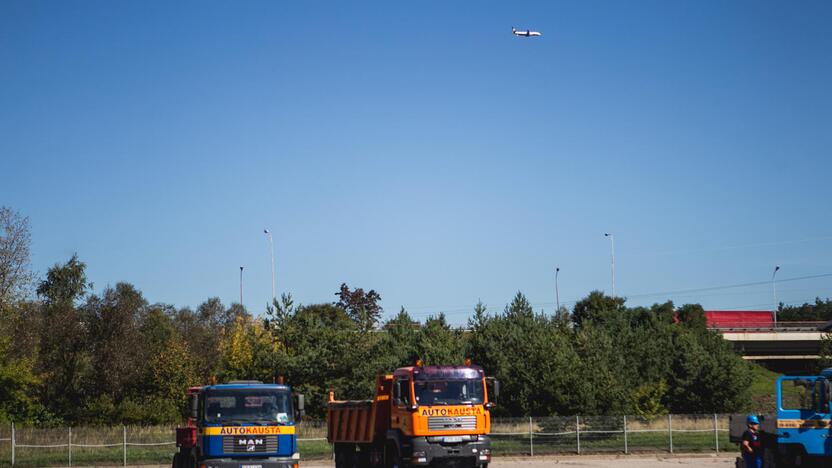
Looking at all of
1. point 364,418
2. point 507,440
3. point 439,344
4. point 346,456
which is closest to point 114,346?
point 439,344

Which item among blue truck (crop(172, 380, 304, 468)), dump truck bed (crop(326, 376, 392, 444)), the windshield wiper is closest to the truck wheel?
dump truck bed (crop(326, 376, 392, 444))

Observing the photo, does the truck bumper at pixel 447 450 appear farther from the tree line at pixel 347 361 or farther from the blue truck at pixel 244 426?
the tree line at pixel 347 361

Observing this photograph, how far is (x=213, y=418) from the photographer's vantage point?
2480 centimetres

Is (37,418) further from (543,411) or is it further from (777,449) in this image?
(777,449)

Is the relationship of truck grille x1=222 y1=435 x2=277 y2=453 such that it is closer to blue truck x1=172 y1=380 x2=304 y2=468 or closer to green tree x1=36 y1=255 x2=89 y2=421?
blue truck x1=172 y1=380 x2=304 y2=468

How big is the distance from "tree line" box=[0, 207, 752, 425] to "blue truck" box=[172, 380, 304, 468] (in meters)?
25.0

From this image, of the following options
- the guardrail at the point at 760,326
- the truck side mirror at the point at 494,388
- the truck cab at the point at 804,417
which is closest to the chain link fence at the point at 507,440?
the truck side mirror at the point at 494,388

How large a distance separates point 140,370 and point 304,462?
2887 cm

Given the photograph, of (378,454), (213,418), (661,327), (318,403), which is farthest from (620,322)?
(213,418)

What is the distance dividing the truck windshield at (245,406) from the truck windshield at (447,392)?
4.00m

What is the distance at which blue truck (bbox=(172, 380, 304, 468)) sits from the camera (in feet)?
80.7

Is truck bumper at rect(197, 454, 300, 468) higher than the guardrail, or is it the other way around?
the guardrail

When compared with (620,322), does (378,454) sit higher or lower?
lower

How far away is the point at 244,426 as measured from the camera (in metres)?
24.8
